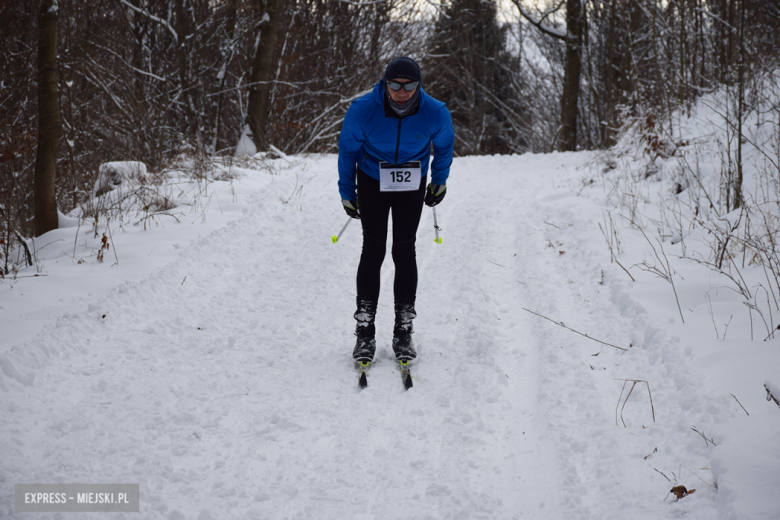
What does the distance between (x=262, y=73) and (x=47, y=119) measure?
688 cm

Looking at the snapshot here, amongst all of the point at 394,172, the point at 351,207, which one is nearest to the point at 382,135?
the point at 394,172

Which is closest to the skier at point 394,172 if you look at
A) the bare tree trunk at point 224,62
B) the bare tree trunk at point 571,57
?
the bare tree trunk at point 224,62

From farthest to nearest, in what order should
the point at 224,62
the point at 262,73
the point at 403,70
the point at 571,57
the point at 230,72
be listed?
the point at 571,57, the point at 230,72, the point at 224,62, the point at 262,73, the point at 403,70

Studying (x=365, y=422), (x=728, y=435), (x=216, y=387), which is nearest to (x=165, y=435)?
(x=216, y=387)

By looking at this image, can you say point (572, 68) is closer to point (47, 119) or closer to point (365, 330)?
point (47, 119)

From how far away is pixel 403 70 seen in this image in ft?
8.86

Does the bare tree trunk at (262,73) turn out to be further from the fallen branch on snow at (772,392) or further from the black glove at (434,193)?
the fallen branch on snow at (772,392)

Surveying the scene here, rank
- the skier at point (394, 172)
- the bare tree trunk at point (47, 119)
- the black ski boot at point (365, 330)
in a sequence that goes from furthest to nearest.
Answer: the bare tree trunk at point (47, 119), the black ski boot at point (365, 330), the skier at point (394, 172)

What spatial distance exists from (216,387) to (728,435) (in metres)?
2.75

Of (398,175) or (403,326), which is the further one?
(403,326)

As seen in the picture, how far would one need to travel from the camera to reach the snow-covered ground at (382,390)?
2.12 metres

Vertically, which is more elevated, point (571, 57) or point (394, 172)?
point (571, 57)

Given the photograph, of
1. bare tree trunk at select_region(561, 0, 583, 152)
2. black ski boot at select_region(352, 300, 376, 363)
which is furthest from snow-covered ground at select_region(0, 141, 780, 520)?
bare tree trunk at select_region(561, 0, 583, 152)

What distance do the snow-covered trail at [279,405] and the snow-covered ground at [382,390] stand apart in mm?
13
